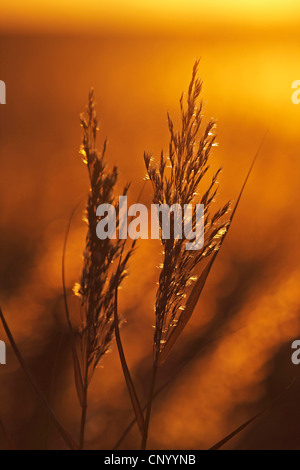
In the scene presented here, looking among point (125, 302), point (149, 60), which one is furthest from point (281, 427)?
point (149, 60)

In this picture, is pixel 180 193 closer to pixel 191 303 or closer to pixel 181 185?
pixel 181 185

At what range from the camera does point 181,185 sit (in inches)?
41.4

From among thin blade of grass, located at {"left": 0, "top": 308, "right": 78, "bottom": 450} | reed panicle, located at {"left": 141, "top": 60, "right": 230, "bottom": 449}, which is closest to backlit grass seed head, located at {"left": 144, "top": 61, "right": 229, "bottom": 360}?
reed panicle, located at {"left": 141, "top": 60, "right": 230, "bottom": 449}

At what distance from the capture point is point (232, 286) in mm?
2740

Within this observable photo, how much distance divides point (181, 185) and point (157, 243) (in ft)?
5.92

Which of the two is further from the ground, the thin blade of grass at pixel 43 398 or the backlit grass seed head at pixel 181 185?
the backlit grass seed head at pixel 181 185

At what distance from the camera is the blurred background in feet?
6.68

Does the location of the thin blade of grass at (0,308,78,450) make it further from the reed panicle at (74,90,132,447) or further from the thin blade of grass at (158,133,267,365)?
the thin blade of grass at (158,133,267,365)

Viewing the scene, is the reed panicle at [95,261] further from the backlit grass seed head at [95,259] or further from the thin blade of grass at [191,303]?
the thin blade of grass at [191,303]

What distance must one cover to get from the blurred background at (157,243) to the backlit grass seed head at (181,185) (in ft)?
0.55

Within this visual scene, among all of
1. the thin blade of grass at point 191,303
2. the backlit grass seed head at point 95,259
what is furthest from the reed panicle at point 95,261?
the thin blade of grass at point 191,303

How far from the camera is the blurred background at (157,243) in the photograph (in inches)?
80.2

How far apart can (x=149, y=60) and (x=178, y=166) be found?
13.5ft

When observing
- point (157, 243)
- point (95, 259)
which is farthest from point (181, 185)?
point (157, 243)
